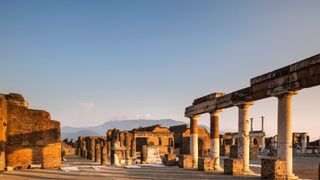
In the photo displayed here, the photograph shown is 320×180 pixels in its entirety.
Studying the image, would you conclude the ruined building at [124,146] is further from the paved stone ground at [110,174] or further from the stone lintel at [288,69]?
the stone lintel at [288,69]

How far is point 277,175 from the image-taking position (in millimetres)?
12836

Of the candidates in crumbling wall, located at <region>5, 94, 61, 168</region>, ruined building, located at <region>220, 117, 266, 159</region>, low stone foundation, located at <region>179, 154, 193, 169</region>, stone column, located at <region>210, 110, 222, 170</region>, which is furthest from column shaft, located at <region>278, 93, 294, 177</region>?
ruined building, located at <region>220, 117, 266, 159</region>

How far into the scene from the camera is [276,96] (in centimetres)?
1368

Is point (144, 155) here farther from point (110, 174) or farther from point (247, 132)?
point (247, 132)

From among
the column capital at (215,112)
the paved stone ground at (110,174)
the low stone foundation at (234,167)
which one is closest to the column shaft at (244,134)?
the low stone foundation at (234,167)

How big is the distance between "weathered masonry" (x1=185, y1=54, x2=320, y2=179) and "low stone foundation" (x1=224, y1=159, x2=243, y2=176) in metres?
0.14

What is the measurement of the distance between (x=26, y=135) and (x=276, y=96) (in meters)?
14.4

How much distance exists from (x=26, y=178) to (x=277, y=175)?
35.8ft

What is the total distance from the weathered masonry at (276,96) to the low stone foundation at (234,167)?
0.14 m

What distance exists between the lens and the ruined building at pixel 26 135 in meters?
17.2

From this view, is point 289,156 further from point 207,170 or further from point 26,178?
point 26,178

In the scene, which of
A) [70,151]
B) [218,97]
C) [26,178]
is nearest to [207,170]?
[218,97]

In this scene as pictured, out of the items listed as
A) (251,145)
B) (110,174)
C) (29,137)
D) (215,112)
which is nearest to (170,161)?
(215,112)

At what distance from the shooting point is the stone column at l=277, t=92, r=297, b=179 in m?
13.0
